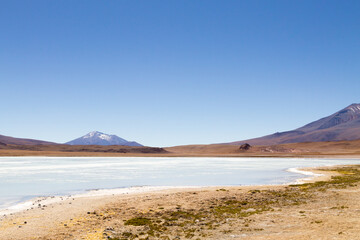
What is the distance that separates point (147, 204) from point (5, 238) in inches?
280

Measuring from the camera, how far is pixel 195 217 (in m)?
14.3

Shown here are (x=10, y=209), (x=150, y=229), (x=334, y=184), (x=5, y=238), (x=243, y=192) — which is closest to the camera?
(x=5, y=238)

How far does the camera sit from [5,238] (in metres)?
11.3

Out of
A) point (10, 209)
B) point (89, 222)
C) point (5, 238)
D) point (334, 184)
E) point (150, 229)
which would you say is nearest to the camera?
point (5, 238)

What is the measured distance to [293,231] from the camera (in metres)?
11.5

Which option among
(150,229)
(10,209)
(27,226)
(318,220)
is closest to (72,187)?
(10,209)

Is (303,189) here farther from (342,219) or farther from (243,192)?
(342,219)

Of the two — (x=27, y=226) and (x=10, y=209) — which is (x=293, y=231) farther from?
(x=10, y=209)

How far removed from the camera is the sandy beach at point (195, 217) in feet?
38.0

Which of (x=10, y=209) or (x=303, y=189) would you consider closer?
(x=10, y=209)

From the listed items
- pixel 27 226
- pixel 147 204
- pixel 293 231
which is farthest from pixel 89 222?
pixel 293 231

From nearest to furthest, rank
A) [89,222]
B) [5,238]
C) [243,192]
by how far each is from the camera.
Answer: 1. [5,238]
2. [89,222]
3. [243,192]

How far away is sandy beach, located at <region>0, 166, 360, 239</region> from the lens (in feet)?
38.0

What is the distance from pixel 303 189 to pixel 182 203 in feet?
27.6
